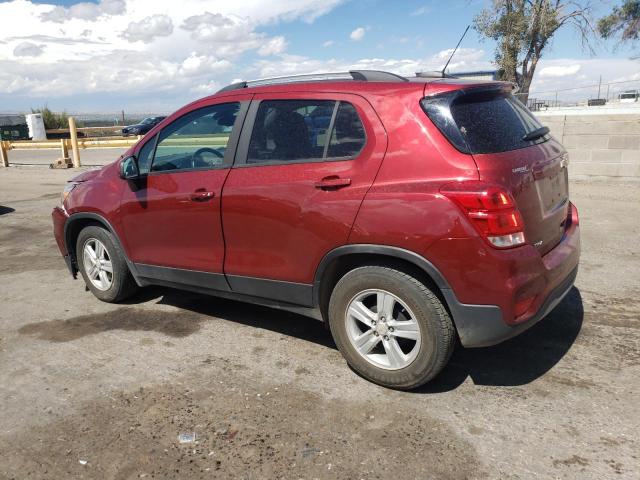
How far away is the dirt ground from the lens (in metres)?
2.64

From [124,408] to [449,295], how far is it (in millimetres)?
2004

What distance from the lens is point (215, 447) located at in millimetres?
2789

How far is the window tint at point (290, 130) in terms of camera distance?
134 inches

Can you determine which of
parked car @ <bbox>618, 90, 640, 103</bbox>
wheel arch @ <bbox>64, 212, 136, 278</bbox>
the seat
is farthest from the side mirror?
parked car @ <bbox>618, 90, 640, 103</bbox>

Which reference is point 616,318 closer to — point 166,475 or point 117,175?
point 166,475

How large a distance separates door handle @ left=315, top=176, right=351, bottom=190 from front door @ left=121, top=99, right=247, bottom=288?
0.85m

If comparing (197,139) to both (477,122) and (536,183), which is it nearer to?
(477,122)

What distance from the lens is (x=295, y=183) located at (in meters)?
3.39

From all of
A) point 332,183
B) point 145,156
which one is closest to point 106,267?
point 145,156

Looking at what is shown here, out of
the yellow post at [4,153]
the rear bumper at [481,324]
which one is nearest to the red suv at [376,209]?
the rear bumper at [481,324]

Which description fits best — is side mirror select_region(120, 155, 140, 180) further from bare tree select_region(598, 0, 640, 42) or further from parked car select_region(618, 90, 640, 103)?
parked car select_region(618, 90, 640, 103)

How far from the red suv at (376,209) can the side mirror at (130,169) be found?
0.32 feet

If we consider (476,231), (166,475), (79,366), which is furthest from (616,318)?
(79,366)

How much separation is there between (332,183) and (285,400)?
52.5 inches
